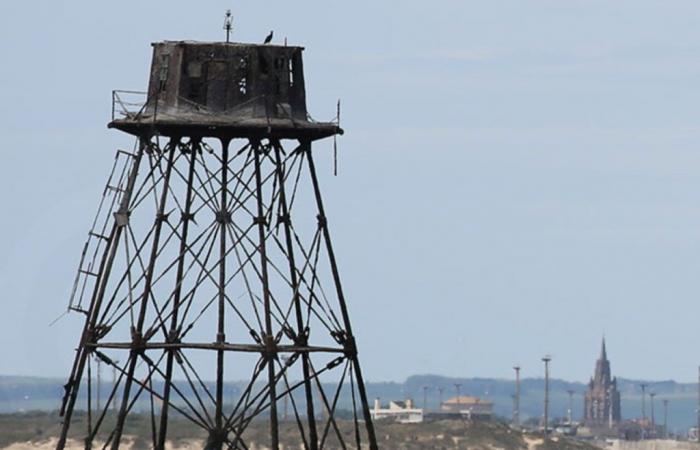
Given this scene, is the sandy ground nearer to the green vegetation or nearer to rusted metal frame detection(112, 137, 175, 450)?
the green vegetation

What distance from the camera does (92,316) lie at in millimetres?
57375

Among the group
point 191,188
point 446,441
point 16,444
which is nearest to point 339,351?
point 191,188

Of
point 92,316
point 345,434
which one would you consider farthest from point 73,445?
point 92,316

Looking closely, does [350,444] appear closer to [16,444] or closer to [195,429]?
[195,429]

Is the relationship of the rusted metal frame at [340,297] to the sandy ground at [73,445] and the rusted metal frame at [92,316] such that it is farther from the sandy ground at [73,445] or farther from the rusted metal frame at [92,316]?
the sandy ground at [73,445]

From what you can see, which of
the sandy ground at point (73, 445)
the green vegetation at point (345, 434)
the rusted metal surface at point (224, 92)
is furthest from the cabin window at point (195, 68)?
the green vegetation at point (345, 434)

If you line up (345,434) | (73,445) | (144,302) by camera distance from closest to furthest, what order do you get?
(144,302)
(73,445)
(345,434)

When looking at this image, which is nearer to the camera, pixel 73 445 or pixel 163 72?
pixel 163 72

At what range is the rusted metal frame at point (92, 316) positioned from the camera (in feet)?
186

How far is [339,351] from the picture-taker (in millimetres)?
57844

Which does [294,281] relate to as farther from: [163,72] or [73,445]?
[73,445]

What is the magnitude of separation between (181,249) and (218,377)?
3167 millimetres

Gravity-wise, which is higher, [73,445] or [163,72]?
[163,72]

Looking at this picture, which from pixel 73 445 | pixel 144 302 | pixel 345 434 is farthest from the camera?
pixel 345 434
